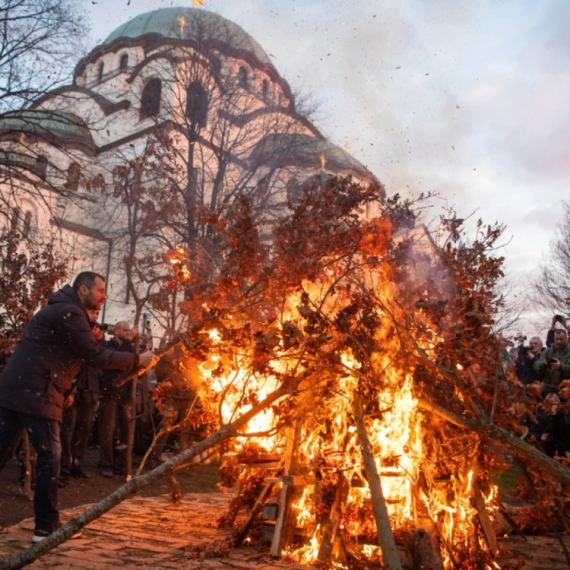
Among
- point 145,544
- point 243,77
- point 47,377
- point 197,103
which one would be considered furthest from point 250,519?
point 243,77

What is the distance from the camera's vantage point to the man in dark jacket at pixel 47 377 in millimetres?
4605

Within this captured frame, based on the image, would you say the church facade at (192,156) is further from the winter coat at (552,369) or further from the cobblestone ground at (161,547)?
the winter coat at (552,369)

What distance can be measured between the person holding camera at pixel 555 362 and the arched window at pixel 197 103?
15617 millimetres

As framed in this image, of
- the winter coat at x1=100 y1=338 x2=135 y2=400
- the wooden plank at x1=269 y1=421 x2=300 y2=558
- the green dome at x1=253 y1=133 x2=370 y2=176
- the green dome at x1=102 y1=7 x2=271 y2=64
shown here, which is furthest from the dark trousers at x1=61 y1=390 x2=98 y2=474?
the green dome at x1=102 y1=7 x2=271 y2=64

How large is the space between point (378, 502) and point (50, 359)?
120 inches

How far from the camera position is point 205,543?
4949 mm

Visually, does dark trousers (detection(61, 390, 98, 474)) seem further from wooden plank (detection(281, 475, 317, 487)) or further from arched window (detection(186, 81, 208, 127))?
arched window (detection(186, 81, 208, 127))

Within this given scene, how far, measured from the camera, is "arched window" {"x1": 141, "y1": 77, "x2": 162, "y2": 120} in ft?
74.5

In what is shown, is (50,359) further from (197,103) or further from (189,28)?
(189,28)

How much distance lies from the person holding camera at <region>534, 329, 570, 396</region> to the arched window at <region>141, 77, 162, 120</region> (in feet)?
59.7

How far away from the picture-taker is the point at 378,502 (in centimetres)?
415

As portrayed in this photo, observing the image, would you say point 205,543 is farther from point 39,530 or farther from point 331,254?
point 331,254

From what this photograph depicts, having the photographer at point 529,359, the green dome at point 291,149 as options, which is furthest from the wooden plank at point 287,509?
the green dome at point 291,149

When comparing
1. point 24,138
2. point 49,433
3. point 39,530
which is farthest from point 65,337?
point 24,138
